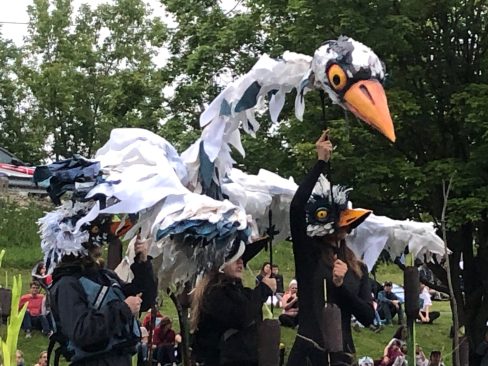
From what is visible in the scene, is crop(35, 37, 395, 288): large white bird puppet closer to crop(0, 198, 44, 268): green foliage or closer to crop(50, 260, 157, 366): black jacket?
crop(50, 260, 157, 366): black jacket

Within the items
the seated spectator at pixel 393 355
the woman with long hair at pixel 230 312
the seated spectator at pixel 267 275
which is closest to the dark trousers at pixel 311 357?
the woman with long hair at pixel 230 312

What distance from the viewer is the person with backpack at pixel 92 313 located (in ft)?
11.5

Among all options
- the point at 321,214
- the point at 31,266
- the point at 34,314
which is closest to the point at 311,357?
the point at 321,214

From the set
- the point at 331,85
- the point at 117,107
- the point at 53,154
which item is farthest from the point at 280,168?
the point at 53,154

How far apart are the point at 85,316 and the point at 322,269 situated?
3.82ft

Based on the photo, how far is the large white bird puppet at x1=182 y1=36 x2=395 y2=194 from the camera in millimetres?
3873

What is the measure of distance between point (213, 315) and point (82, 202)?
2.52 feet

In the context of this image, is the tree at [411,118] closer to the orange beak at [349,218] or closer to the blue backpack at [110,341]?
the orange beak at [349,218]

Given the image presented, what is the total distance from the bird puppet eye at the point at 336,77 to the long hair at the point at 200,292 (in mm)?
962

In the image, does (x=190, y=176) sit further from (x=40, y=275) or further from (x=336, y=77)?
(x=40, y=275)

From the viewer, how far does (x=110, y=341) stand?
11.8 ft

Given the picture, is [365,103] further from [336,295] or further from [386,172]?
[386,172]

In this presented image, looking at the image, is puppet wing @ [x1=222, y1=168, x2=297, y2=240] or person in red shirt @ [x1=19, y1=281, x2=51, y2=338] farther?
person in red shirt @ [x1=19, y1=281, x2=51, y2=338]

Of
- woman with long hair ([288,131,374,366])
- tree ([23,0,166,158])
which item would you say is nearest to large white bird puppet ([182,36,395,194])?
woman with long hair ([288,131,374,366])
